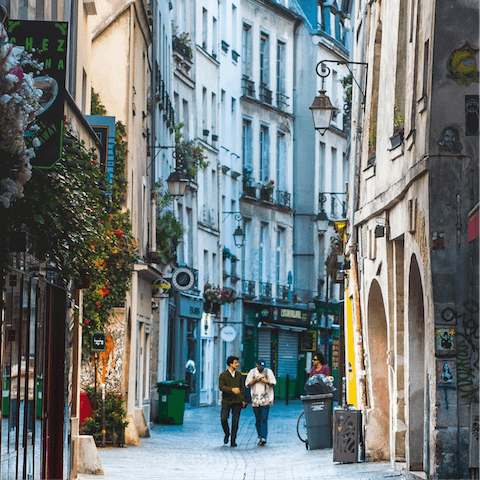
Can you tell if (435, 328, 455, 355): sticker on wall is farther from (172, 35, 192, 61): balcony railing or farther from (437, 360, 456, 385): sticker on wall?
(172, 35, 192, 61): balcony railing

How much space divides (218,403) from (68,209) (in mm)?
34765

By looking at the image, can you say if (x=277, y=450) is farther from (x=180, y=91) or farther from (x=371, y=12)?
(x=180, y=91)

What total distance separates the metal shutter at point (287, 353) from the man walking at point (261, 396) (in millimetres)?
25817

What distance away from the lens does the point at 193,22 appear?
138 feet

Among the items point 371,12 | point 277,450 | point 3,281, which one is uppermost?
point 371,12

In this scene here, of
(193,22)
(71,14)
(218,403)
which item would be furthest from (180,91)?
(71,14)

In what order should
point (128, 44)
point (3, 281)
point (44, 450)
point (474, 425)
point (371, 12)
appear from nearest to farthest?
1. point (3, 281)
2. point (44, 450)
3. point (474, 425)
4. point (371, 12)
5. point (128, 44)

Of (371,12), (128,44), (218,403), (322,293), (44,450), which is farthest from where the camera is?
(322,293)

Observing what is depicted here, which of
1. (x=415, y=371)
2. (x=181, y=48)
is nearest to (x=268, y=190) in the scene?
(x=181, y=48)

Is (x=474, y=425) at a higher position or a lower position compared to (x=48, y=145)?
lower

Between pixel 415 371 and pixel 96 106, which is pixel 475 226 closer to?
pixel 415 371

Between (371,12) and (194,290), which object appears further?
(194,290)

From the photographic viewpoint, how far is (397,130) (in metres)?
17.4

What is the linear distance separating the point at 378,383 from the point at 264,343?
30.1 metres
